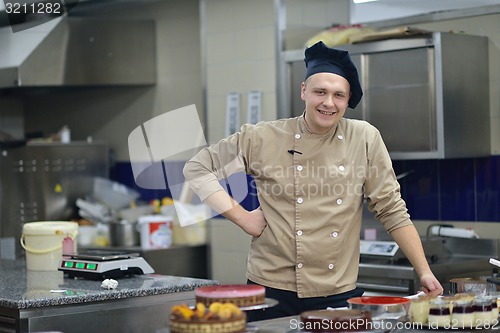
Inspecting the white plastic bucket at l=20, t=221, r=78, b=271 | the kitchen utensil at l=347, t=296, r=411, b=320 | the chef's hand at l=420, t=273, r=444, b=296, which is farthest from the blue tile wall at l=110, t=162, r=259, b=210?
the kitchen utensil at l=347, t=296, r=411, b=320

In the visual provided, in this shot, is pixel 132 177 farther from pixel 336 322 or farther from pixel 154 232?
pixel 336 322

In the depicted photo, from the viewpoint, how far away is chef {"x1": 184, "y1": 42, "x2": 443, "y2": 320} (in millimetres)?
3004

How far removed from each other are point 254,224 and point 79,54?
3229 mm

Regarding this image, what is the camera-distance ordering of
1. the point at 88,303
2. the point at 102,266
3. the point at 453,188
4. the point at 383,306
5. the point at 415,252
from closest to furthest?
1. the point at 383,306
2. the point at 415,252
3. the point at 88,303
4. the point at 102,266
5. the point at 453,188

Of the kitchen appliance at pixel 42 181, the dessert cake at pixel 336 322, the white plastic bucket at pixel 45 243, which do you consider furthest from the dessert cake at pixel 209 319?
the kitchen appliance at pixel 42 181

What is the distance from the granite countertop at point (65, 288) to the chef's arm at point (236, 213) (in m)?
0.58

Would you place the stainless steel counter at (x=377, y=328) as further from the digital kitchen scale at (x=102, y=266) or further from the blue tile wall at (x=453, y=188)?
the blue tile wall at (x=453, y=188)

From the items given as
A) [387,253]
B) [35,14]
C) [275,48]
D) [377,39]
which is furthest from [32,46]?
[387,253]

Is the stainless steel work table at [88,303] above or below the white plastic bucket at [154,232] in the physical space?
below

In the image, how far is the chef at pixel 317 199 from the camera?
3.00 metres

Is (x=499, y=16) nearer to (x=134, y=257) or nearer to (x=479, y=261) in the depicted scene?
(x=479, y=261)

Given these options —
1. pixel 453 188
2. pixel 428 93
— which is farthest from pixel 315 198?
pixel 453 188

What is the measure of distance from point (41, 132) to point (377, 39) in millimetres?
3078

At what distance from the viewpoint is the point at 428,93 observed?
14.3 ft
